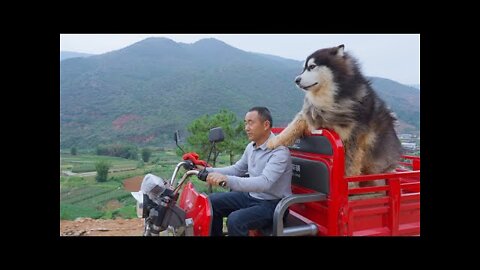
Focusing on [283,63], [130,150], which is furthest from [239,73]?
[130,150]

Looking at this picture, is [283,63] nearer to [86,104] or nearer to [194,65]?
[194,65]

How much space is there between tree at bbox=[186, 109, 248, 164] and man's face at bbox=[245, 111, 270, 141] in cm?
394

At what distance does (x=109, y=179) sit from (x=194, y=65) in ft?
16.0

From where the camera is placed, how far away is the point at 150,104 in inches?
405

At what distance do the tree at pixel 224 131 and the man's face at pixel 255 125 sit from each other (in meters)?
3.94

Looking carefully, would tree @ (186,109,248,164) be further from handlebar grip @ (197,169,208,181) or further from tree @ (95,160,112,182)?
handlebar grip @ (197,169,208,181)

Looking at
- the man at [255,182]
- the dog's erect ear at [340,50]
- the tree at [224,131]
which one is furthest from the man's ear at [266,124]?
the tree at [224,131]

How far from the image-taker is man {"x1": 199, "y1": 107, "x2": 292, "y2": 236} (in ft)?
7.29

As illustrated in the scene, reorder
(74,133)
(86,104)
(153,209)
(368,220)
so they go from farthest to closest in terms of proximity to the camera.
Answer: (86,104) → (74,133) → (368,220) → (153,209)

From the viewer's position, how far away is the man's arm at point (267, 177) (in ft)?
7.15

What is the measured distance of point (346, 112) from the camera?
8.65ft

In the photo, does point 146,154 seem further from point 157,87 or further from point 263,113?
point 263,113

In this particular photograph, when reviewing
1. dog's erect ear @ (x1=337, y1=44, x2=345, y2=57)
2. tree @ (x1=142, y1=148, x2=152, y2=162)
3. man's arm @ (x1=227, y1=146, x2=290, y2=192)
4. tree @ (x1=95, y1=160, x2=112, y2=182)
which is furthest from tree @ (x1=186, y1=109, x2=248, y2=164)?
man's arm @ (x1=227, y1=146, x2=290, y2=192)

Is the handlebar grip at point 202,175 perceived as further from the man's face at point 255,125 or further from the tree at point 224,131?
the tree at point 224,131
